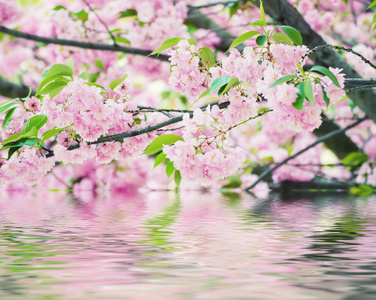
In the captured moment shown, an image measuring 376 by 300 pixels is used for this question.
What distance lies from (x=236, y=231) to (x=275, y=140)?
15.5ft

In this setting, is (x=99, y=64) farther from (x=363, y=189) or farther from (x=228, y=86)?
(x=228, y=86)

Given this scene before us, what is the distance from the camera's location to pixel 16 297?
1065 millimetres

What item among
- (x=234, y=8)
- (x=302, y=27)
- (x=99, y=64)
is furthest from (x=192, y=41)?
(x=99, y=64)

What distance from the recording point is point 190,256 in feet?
5.16

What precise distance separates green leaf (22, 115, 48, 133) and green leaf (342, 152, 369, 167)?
3263 mm

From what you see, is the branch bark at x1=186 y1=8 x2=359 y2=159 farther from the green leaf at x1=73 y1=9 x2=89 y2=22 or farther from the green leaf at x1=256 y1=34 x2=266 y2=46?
the green leaf at x1=256 y1=34 x2=266 y2=46

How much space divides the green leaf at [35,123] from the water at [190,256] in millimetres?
385

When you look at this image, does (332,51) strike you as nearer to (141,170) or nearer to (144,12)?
(144,12)

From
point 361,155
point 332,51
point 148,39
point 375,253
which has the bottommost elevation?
point 375,253

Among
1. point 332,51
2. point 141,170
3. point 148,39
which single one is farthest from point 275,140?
point 332,51

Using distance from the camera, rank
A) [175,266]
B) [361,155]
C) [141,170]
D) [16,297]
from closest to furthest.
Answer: [16,297] → [175,266] → [361,155] → [141,170]

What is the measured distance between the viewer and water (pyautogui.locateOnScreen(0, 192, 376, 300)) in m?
1.13

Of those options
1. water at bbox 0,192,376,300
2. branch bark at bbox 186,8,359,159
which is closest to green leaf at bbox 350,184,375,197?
branch bark at bbox 186,8,359,159

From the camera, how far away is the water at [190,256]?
44.4 inches
